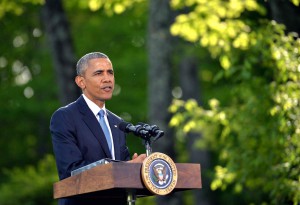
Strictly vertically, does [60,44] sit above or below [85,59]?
above

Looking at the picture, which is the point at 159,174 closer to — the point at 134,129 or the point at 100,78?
the point at 134,129

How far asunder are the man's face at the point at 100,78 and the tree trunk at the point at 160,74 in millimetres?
8942

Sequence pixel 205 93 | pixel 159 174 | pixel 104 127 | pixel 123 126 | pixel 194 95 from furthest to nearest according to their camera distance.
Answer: pixel 205 93 → pixel 194 95 → pixel 104 127 → pixel 123 126 → pixel 159 174

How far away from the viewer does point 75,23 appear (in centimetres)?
2631

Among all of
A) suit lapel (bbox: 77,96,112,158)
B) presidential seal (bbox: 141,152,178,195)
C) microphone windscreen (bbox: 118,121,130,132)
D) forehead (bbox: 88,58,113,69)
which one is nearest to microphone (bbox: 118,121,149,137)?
microphone windscreen (bbox: 118,121,130,132)

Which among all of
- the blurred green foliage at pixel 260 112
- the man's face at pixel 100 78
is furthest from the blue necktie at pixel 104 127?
the blurred green foliage at pixel 260 112

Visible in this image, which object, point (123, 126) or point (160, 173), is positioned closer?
point (160, 173)

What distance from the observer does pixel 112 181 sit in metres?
5.50

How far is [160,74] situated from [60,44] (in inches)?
78.7

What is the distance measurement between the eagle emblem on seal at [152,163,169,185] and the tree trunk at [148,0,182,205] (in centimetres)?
937

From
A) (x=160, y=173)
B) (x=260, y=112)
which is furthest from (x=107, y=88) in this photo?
(x=260, y=112)

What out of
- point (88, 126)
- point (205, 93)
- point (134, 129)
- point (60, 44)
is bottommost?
point (134, 129)

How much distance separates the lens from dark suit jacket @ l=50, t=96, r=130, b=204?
20.3ft

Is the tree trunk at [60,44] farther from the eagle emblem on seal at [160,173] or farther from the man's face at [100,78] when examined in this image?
the eagle emblem on seal at [160,173]
